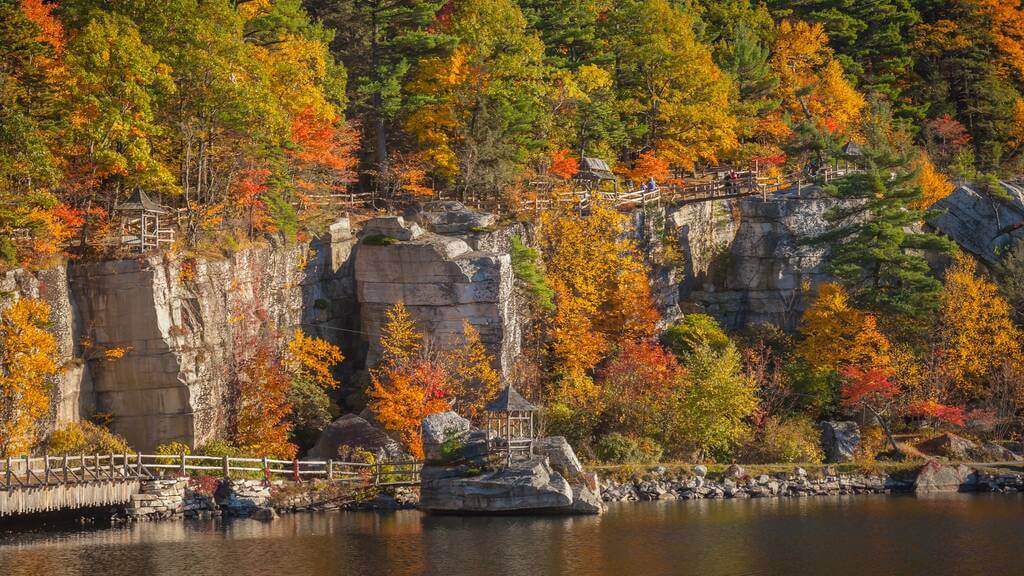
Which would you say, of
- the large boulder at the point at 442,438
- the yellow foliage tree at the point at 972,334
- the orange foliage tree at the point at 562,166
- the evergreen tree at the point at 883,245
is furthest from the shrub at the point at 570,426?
the yellow foliage tree at the point at 972,334

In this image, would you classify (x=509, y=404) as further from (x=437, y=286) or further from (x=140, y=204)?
(x=140, y=204)

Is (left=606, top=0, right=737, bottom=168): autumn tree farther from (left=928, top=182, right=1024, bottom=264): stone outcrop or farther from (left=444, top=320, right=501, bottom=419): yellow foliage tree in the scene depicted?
(left=444, top=320, right=501, bottom=419): yellow foliage tree

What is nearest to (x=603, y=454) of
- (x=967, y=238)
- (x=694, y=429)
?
(x=694, y=429)

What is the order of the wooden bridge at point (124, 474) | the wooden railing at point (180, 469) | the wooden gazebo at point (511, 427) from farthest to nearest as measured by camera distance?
the wooden gazebo at point (511, 427), the wooden railing at point (180, 469), the wooden bridge at point (124, 474)

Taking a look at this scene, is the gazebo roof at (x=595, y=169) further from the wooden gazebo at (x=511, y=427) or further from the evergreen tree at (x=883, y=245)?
the wooden gazebo at (x=511, y=427)

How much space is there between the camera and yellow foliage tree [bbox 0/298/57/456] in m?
43.0

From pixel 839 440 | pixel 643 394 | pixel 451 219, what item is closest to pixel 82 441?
pixel 451 219

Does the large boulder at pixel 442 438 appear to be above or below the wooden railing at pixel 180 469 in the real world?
above

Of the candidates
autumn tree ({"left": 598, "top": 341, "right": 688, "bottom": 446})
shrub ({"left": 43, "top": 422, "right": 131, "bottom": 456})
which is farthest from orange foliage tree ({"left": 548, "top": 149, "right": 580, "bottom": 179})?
shrub ({"left": 43, "top": 422, "right": 131, "bottom": 456})

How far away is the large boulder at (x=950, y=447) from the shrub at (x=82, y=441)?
31.7 meters

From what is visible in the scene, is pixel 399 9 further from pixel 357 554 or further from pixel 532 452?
pixel 357 554

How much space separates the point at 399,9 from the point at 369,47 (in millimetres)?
2882

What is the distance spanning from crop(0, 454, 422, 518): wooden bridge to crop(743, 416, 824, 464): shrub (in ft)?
46.8

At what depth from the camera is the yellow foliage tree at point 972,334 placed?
57625 millimetres
